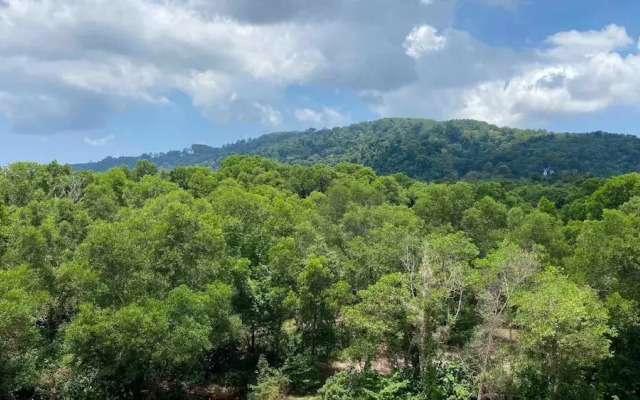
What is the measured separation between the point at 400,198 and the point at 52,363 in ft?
157

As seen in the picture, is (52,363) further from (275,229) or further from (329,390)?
(275,229)

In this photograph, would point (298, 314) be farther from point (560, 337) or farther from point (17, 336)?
point (560, 337)

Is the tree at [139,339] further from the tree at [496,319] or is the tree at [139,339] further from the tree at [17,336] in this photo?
the tree at [496,319]

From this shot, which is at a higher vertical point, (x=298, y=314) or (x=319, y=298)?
(x=319, y=298)

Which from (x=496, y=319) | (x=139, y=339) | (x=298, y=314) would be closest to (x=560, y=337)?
(x=496, y=319)

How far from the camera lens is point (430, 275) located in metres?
21.5

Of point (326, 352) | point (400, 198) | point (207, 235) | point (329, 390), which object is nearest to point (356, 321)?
point (329, 390)

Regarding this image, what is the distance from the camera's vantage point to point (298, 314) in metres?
25.8

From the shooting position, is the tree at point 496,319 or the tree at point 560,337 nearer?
the tree at point 560,337

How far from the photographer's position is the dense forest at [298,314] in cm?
1856

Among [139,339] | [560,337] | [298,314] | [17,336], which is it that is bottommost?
[298,314]

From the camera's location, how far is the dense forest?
18.6 metres

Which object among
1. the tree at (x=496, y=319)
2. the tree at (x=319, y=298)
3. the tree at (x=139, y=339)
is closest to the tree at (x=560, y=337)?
the tree at (x=496, y=319)

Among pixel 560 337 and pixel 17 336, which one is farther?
pixel 17 336
